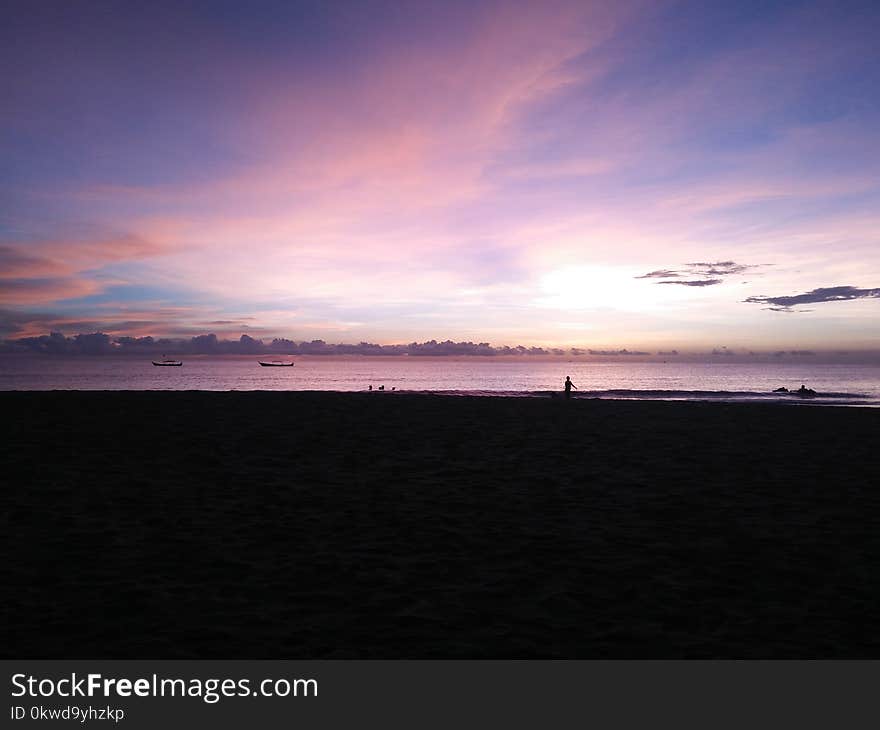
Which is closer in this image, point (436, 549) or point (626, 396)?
point (436, 549)

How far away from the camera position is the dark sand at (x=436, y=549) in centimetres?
609

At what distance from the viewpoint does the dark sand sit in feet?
20.0

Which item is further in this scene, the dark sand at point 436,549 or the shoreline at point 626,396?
the shoreline at point 626,396

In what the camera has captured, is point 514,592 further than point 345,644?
Yes

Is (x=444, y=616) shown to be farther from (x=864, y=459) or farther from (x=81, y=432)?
(x=81, y=432)

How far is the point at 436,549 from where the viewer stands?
29.3ft

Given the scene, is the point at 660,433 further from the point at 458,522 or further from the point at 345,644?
the point at 345,644

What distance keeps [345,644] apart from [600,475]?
32.8ft

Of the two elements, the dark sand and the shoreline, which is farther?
the shoreline

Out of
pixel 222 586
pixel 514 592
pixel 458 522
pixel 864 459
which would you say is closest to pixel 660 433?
pixel 864 459
